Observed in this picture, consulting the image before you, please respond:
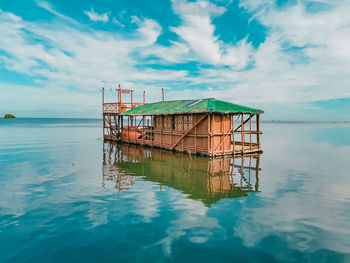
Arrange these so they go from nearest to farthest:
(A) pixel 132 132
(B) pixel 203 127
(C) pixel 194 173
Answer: (C) pixel 194 173 < (B) pixel 203 127 < (A) pixel 132 132

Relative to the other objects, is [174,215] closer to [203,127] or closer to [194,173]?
[194,173]

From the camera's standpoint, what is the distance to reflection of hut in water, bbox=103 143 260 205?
11.9 meters

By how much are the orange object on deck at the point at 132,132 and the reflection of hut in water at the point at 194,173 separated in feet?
28.4

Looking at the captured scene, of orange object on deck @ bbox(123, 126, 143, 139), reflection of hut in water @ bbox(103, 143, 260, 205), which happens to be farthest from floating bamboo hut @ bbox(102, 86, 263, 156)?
orange object on deck @ bbox(123, 126, 143, 139)

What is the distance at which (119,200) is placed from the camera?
10.3 m

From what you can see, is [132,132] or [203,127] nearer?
[203,127]

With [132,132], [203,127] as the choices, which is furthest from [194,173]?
[132,132]

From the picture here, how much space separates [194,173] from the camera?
50.6ft

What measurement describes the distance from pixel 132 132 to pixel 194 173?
17.8 meters

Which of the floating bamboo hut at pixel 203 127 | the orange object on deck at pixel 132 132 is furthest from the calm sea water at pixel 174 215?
the orange object on deck at pixel 132 132

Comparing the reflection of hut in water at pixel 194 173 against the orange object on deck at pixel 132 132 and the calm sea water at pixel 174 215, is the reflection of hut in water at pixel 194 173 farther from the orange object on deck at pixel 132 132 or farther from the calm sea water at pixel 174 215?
the orange object on deck at pixel 132 132

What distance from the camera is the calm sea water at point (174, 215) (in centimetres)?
648

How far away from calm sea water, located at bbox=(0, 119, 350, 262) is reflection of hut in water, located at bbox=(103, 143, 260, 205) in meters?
0.07

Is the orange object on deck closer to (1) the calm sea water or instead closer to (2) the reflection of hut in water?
(2) the reflection of hut in water
